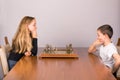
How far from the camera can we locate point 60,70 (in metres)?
1.98

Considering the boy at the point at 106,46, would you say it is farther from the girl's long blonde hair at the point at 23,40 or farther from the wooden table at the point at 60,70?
the girl's long blonde hair at the point at 23,40

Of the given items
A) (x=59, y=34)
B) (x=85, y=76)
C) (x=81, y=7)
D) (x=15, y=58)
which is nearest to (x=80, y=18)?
(x=81, y=7)

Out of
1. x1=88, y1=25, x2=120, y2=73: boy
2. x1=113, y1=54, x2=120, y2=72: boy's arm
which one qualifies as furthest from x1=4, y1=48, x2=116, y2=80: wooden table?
x1=88, y1=25, x2=120, y2=73: boy

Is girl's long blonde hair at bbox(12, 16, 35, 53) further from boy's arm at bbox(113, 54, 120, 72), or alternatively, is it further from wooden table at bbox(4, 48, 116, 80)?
boy's arm at bbox(113, 54, 120, 72)

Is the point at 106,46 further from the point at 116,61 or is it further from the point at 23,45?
the point at 23,45

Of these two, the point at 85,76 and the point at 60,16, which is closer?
the point at 85,76

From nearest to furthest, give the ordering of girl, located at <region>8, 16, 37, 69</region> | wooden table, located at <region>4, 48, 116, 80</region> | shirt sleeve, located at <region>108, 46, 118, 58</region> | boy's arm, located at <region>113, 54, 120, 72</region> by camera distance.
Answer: wooden table, located at <region>4, 48, 116, 80</region>, boy's arm, located at <region>113, 54, 120, 72</region>, shirt sleeve, located at <region>108, 46, 118, 58</region>, girl, located at <region>8, 16, 37, 69</region>

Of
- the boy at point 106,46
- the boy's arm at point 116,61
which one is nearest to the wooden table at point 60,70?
the boy's arm at point 116,61

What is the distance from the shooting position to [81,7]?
4031 mm

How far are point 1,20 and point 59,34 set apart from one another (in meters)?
0.98

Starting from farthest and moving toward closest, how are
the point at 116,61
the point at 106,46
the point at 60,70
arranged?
the point at 106,46
the point at 116,61
the point at 60,70

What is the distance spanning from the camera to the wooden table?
174 cm

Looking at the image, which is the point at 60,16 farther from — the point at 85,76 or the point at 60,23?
the point at 85,76

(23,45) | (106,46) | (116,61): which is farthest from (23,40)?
(116,61)
